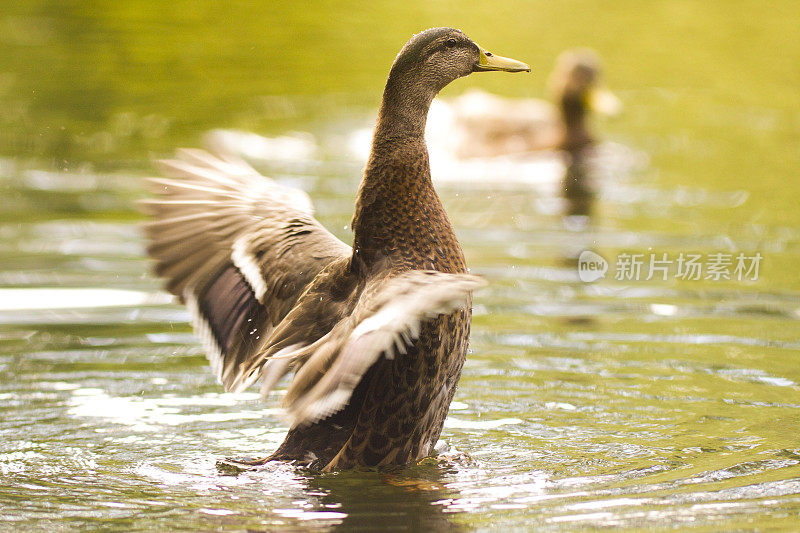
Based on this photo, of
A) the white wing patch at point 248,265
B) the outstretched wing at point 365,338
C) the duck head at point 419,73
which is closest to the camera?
the outstretched wing at point 365,338

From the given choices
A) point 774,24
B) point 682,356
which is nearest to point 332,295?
point 682,356

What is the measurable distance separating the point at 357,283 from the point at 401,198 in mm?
352

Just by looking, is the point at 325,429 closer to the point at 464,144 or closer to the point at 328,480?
the point at 328,480

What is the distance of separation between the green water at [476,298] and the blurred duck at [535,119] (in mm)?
505

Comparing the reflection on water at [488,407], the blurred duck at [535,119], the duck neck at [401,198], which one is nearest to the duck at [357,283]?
the duck neck at [401,198]

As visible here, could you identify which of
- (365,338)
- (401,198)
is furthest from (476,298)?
(365,338)

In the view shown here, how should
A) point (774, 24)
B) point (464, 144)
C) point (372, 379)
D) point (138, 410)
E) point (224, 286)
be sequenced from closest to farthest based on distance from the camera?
point (372, 379) → point (224, 286) → point (138, 410) → point (464, 144) → point (774, 24)

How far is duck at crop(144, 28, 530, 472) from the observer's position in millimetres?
4637

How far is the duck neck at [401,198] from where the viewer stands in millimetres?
4727

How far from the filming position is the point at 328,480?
479 cm

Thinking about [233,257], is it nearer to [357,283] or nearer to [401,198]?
[357,283]

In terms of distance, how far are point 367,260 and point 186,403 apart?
4.86 ft

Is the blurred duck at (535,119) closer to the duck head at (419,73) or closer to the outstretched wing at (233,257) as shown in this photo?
the outstretched wing at (233,257)

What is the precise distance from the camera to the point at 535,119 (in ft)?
42.5
